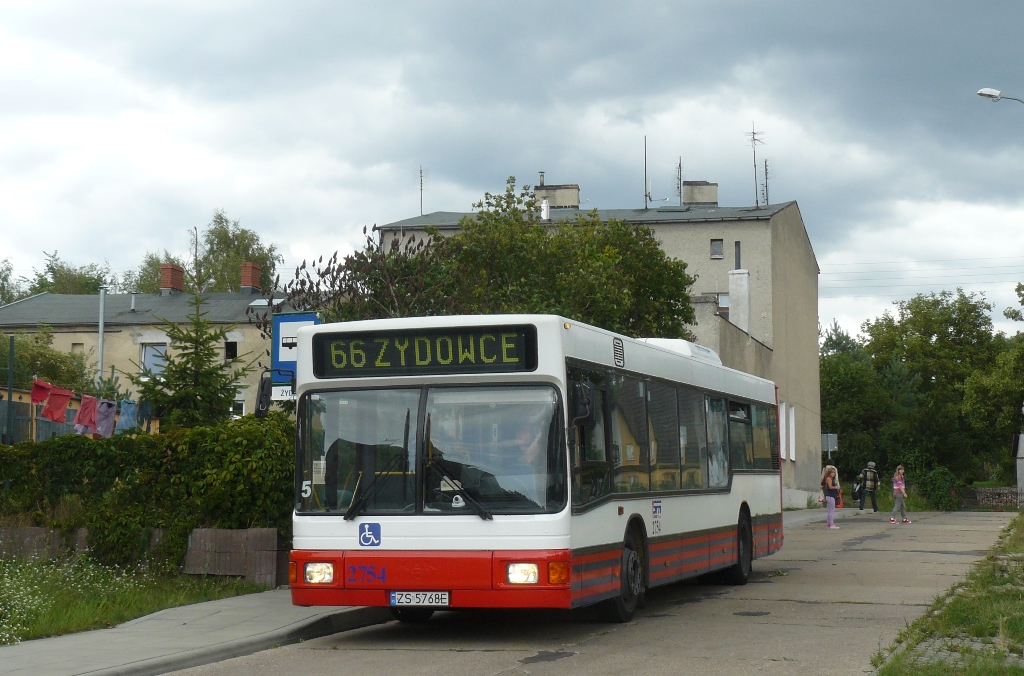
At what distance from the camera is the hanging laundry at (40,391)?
75.9 ft

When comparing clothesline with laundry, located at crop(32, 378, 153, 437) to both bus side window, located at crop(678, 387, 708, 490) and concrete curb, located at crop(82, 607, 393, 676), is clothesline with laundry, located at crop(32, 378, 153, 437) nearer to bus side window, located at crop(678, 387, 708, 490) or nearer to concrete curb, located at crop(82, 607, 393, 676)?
concrete curb, located at crop(82, 607, 393, 676)

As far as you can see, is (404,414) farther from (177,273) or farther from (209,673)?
(177,273)

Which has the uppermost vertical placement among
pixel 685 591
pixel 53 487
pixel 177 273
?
pixel 177 273

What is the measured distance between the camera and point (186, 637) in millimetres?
11008

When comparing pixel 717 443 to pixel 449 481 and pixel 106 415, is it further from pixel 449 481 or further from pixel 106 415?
pixel 106 415

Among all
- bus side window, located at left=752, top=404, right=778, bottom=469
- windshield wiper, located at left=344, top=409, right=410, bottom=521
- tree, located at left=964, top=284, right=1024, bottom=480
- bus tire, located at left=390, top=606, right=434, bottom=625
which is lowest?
bus tire, located at left=390, top=606, right=434, bottom=625

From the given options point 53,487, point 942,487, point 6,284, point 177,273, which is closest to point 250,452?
point 53,487

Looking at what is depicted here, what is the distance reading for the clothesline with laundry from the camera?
2341 cm

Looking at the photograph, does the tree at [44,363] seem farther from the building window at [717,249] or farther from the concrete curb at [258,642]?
the concrete curb at [258,642]

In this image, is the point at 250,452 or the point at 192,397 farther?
the point at 192,397

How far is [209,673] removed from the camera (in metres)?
9.56

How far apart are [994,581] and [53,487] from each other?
11431mm

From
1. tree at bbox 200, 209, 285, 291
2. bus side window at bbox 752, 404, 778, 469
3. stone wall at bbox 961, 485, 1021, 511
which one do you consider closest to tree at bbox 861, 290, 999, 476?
stone wall at bbox 961, 485, 1021, 511

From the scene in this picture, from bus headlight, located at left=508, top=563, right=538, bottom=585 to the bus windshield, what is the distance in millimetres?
434
